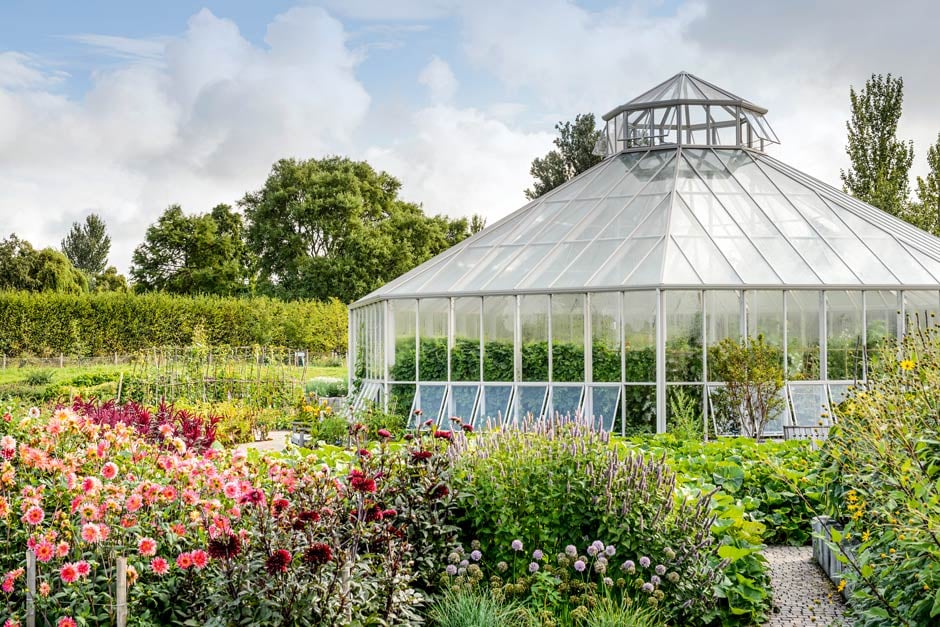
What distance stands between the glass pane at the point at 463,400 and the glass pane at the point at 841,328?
5.84 meters

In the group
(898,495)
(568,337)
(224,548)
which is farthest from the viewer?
(568,337)

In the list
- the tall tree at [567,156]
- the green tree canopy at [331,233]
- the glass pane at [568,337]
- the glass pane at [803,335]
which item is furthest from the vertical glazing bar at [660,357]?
the green tree canopy at [331,233]

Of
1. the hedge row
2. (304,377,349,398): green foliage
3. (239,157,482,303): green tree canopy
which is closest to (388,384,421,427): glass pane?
(304,377,349,398): green foliage

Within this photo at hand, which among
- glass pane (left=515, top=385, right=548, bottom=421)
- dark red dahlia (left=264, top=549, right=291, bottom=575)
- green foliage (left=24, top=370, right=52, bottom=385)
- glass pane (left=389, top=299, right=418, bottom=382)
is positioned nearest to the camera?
dark red dahlia (left=264, top=549, right=291, bottom=575)

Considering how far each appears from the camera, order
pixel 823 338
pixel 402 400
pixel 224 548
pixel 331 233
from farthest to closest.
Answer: pixel 331 233 < pixel 402 400 < pixel 823 338 < pixel 224 548

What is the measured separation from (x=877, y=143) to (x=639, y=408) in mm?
16087

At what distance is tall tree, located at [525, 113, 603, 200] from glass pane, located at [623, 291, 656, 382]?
73.9 feet

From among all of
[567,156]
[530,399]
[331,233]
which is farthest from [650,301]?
Answer: [331,233]

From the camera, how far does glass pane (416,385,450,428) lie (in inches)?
573

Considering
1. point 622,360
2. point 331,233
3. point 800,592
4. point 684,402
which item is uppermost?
point 331,233

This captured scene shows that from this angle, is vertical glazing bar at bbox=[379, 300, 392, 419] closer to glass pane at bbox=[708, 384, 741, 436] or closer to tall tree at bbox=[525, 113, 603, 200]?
glass pane at bbox=[708, 384, 741, 436]

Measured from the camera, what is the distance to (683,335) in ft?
43.8

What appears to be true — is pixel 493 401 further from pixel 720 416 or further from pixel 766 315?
pixel 766 315

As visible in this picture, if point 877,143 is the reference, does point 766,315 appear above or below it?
below
